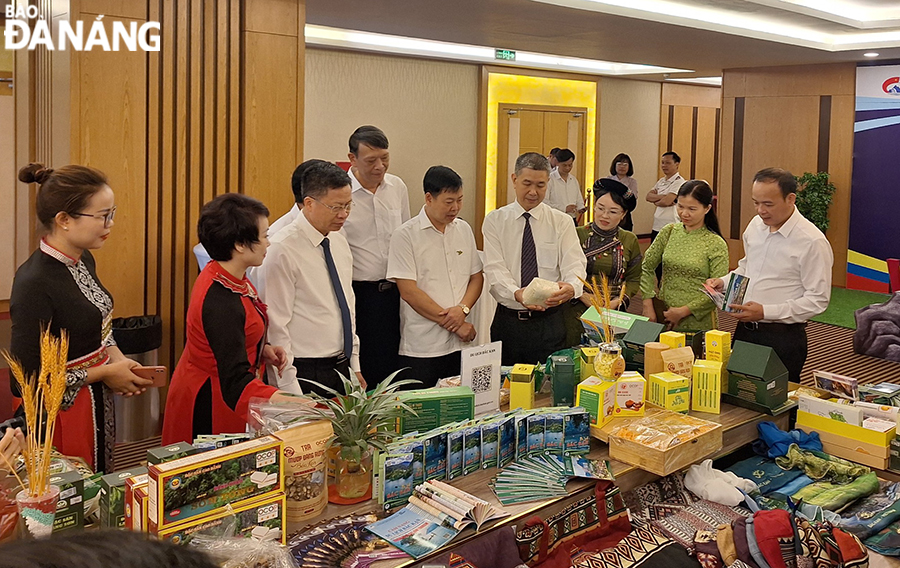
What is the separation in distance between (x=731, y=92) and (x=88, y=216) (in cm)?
1053

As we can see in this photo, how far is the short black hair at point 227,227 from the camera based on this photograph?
2730mm

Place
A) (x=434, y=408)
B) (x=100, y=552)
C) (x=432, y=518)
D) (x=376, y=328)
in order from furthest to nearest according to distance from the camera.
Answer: (x=376, y=328) < (x=434, y=408) < (x=432, y=518) < (x=100, y=552)

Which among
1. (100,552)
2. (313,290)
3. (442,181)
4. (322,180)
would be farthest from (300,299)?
(100,552)

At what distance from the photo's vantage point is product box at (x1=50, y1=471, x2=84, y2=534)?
183 centimetres

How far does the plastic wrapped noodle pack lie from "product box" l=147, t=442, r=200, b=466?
1.37 meters

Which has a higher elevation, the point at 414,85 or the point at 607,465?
the point at 414,85

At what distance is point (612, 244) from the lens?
185 inches

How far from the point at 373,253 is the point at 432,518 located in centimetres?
272

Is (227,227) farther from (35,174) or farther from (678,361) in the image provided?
(678,361)

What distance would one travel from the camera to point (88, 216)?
264 centimetres

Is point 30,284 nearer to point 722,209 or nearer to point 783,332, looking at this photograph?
point 783,332

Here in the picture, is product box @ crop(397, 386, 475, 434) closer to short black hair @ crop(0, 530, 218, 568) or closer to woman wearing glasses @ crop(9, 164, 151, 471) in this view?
woman wearing glasses @ crop(9, 164, 151, 471)

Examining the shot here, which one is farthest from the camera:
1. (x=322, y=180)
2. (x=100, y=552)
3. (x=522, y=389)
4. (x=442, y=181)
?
(x=442, y=181)

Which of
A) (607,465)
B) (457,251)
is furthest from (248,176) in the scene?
(607,465)
